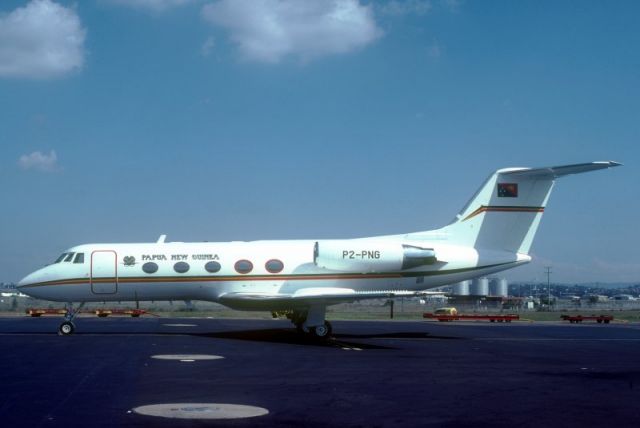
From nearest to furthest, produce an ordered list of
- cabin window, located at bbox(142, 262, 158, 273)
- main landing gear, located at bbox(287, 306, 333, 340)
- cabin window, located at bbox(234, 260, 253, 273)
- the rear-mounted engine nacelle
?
1. main landing gear, located at bbox(287, 306, 333, 340)
2. the rear-mounted engine nacelle
3. cabin window, located at bbox(234, 260, 253, 273)
4. cabin window, located at bbox(142, 262, 158, 273)

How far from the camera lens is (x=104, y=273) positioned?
25.0m

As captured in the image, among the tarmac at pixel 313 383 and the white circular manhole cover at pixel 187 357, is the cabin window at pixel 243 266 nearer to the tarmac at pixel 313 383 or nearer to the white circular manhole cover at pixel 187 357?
the tarmac at pixel 313 383

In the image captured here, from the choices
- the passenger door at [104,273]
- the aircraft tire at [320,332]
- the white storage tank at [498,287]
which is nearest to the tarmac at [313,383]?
the aircraft tire at [320,332]

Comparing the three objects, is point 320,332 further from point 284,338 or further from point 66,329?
point 66,329

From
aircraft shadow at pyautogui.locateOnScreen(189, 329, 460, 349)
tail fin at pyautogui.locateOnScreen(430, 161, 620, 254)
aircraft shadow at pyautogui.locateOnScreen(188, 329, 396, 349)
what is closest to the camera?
aircraft shadow at pyautogui.locateOnScreen(188, 329, 396, 349)

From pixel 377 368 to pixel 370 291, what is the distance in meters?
8.86

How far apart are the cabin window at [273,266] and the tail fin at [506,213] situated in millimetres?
6361

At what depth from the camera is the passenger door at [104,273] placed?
82.1ft

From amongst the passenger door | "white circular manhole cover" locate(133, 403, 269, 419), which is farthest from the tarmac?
the passenger door

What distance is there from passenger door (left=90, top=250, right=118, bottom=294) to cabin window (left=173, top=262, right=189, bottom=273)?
221cm

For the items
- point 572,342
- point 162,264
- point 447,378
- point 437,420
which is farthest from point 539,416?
point 162,264

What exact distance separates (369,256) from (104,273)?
955 cm

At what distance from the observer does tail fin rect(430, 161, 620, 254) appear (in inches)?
997

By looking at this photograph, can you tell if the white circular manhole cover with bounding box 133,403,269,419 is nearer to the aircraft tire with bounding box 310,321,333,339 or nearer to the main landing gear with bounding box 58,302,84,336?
the aircraft tire with bounding box 310,321,333,339
